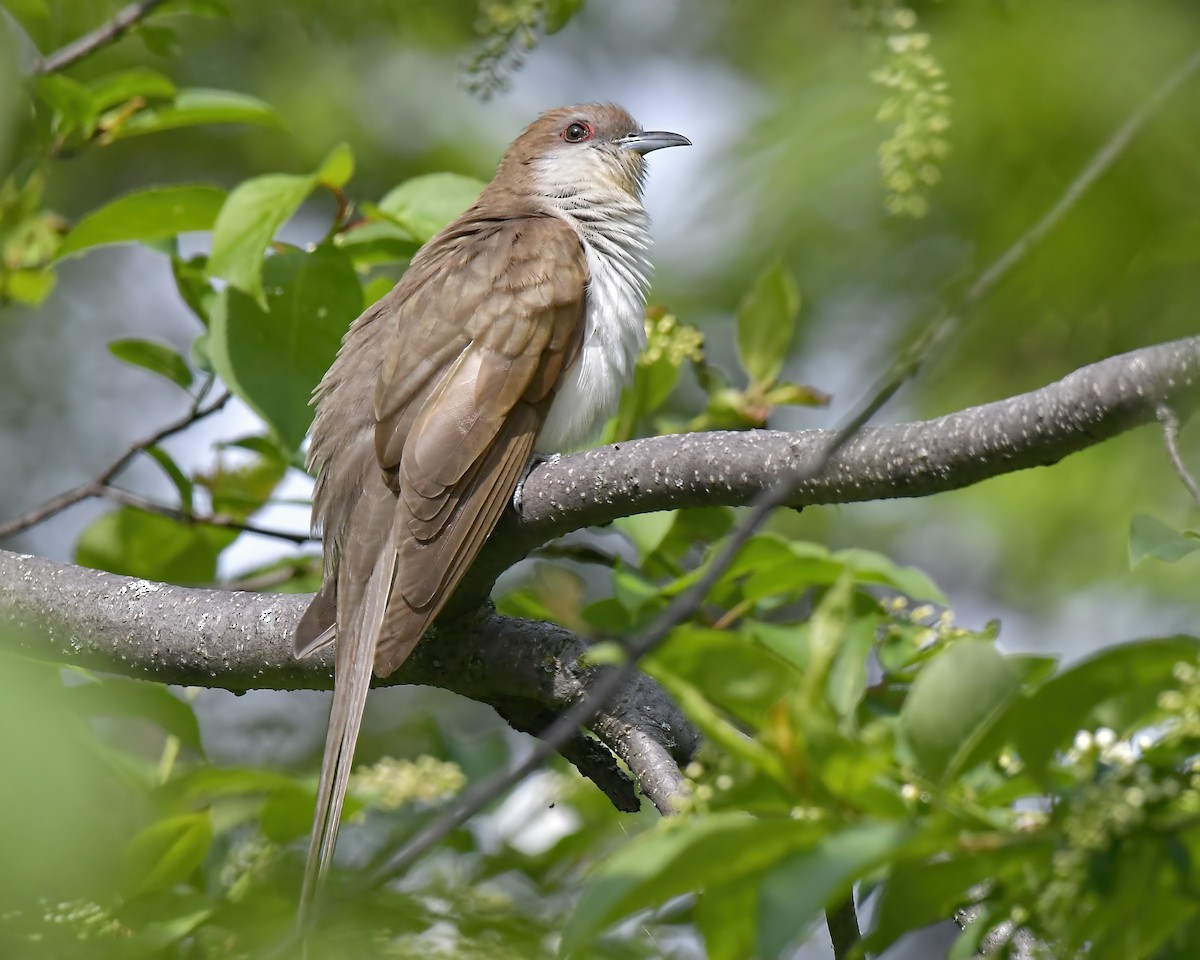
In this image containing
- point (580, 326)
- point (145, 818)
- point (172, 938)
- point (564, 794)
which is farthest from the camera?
point (580, 326)

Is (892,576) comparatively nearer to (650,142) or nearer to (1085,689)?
(1085,689)

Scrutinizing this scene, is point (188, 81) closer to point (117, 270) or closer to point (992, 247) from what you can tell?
point (117, 270)

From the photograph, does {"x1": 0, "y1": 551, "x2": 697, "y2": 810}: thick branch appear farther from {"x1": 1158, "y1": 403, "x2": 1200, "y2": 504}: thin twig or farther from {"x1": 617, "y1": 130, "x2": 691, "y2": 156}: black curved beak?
{"x1": 617, "y1": 130, "x2": 691, "y2": 156}: black curved beak

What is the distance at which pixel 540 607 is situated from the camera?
3.42m

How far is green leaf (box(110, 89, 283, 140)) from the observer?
12.7 feet

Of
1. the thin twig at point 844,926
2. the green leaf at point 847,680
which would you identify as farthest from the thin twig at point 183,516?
the green leaf at point 847,680

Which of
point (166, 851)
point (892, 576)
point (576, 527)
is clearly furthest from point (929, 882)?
point (166, 851)

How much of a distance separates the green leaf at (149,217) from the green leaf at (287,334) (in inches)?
10.6

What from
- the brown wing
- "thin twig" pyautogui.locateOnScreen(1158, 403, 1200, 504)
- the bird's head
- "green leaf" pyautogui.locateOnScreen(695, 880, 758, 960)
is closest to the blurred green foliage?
"green leaf" pyautogui.locateOnScreen(695, 880, 758, 960)

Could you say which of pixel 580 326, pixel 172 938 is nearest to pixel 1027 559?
pixel 580 326

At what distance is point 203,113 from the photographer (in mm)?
3947

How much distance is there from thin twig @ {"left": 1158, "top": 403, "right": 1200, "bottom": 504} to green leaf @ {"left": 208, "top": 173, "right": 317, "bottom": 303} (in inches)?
90.6

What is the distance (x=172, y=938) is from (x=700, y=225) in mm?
1481

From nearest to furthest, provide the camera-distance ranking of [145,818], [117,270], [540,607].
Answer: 1. [145,818]
2. [540,607]
3. [117,270]
